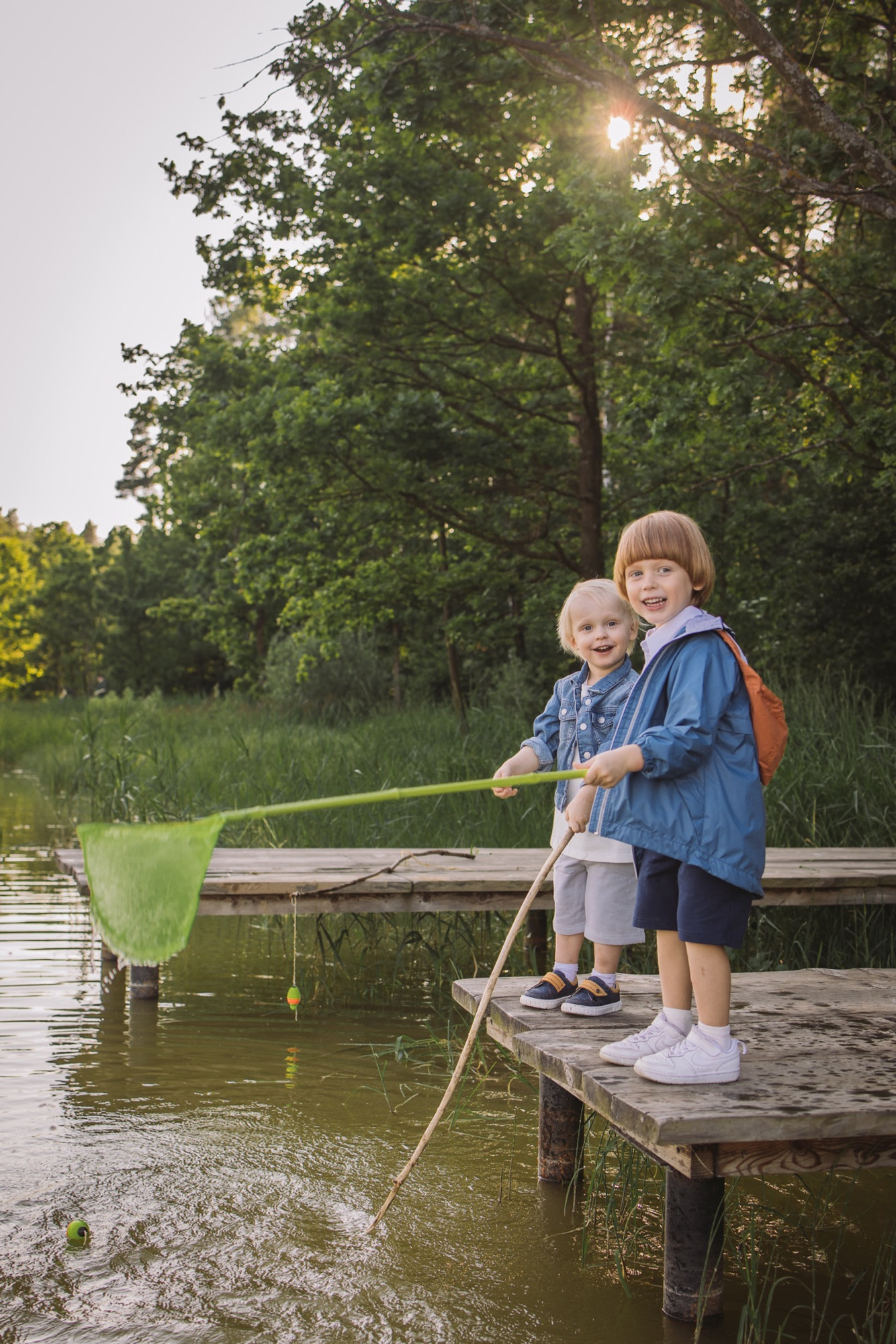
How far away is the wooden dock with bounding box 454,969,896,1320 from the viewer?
2.45 metres

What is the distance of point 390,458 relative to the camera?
35.8 ft

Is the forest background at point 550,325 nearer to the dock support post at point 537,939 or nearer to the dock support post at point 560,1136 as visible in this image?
the dock support post at point 537,939

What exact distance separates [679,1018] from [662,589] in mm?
1110

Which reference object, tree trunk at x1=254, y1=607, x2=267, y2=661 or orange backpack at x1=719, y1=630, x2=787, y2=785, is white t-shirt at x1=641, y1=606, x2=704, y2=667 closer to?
orange backpack at x1=719, y1=630, x2=787, y2=785

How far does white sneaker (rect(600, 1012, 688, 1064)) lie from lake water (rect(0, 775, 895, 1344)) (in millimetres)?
652

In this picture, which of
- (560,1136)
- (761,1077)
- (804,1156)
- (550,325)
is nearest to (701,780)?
(761,1077)

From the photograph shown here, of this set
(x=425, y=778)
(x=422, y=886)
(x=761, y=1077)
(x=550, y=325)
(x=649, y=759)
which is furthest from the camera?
(x=550, y=325)

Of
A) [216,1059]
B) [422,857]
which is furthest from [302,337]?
[216,1059]

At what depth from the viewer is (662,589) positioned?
2938mm

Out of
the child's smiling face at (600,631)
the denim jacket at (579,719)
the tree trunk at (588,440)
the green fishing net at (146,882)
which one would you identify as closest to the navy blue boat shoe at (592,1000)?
the denim jacket at (579,719)

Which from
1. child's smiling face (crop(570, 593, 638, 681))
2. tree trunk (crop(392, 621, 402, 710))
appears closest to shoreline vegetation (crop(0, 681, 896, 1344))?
child's smiling face (crop(570, 593, 638, 681))

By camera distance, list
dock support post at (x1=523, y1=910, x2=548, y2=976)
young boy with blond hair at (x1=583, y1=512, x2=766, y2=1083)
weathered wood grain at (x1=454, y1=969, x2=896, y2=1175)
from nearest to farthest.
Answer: weathered wood grain at (x1=454, y1=969, x2=896, y2=1175) → young boy with blond hair at (x1=583, y1=512, x2=766, y2=1083) → dock support post at (x1=523, y1=910, x2=548, y2=976)

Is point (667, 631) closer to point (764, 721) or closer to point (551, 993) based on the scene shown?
point (764, 721)

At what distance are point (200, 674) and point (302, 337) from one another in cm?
2667
